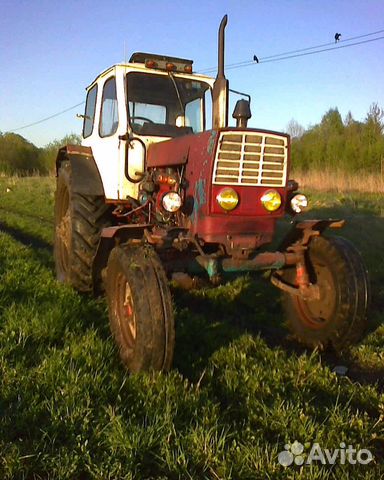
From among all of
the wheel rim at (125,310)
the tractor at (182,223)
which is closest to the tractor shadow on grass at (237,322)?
the tractor at (182,223)

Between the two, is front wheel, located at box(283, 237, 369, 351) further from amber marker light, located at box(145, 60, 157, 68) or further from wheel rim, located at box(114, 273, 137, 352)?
amber marker light, located at box(145, 60, 157, 68)

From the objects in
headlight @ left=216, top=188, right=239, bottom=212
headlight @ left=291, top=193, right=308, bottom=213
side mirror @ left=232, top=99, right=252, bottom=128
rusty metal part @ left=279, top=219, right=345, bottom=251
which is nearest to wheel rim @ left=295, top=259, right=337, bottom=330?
rusty metal part @ left=279, top=219, right=345, bottom=251

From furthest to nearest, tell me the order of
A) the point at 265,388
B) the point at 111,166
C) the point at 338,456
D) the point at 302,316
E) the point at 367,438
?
the point at 111,166 → the point at 302,316 → the point at 265,388 → the point at 367,438 → the point at 338,456

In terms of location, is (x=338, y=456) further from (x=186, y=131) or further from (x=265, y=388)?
(x=186, y=131)

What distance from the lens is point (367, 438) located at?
2.36 metres

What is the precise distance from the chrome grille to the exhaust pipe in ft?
1.58

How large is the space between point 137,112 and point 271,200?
6.17 feet

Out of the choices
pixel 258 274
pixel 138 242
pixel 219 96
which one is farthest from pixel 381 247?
pixel 138 242

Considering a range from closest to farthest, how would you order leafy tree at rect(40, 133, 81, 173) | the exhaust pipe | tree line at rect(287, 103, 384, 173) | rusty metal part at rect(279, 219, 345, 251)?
the exhaust pipe → rusty metal part at rect(279, 219, 345, 251) → tree line at rect(287, 103, 384, 173) → leafy tree at rect(40, 133, 81, 173)

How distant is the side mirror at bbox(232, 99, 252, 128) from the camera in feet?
12.3

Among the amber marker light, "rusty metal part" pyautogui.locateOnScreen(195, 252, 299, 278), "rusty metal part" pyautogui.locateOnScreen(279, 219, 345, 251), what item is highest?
the amber marker light

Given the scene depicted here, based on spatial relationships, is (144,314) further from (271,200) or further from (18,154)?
(18,154)

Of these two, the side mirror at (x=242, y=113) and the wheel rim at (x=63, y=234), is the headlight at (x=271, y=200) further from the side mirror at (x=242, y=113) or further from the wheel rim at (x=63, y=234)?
the wheel rim at (x=63, y=234)

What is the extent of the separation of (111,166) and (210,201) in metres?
1.49
